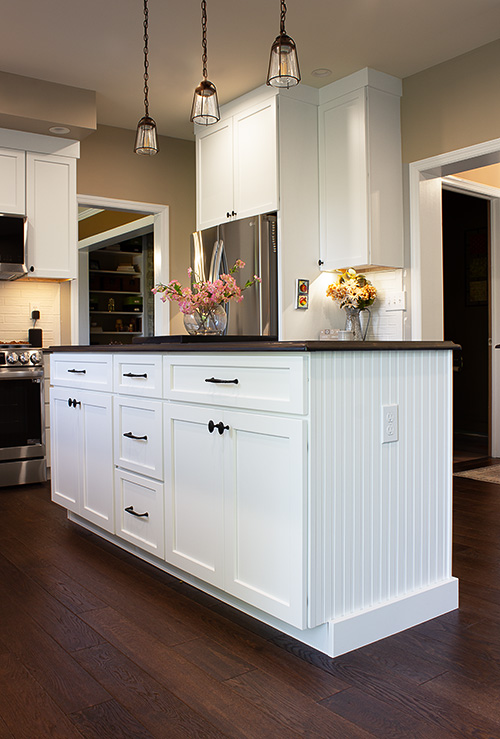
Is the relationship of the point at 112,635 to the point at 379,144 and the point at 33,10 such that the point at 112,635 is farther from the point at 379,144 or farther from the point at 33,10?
the point at 379,144

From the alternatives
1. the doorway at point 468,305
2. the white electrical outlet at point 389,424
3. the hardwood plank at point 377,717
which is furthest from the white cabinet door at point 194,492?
the doorway at point 468,305

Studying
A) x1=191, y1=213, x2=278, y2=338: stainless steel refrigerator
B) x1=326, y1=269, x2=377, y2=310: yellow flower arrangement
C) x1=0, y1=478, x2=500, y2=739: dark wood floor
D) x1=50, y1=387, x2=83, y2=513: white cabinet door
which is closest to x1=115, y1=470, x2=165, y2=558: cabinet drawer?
x1=0, y1=478, x2=500, y2=739: dark wood floor

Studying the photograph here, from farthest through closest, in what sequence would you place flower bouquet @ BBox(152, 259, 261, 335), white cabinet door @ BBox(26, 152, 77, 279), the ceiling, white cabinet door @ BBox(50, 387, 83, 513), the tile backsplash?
the tile backsplash
white cabinet door @ BBox(26, 152, 77, 279)
the ceiling
white cabinet door @ BBox(50, 387, 83, 513)
flower bouquet @ BBox(152, 259, 261, 335)

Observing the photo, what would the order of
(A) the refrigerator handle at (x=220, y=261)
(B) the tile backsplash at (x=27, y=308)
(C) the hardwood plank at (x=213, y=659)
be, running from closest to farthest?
(C) the hardwood plank at (x=213, y=659), (A) the refrigerator handle at (x=220, y=261), (B) the tile backsplash at (x=27, y=308)

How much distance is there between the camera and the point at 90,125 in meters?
4.56

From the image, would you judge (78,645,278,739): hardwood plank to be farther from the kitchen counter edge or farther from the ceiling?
the ceiling

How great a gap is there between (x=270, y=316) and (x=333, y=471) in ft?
8.77

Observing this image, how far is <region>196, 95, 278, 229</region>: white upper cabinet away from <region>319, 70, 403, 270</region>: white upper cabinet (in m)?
0.40

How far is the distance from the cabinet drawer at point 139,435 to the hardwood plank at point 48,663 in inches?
27.1

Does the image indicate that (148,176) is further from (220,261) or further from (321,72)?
(321,72)

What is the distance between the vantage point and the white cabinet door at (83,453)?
289cm

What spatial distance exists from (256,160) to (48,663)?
11.7 ft

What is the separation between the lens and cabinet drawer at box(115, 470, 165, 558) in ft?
8.16

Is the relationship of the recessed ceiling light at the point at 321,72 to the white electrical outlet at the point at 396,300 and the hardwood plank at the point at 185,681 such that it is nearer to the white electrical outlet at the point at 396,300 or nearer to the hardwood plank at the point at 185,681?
the white electrical outlet at the point at 396,300
